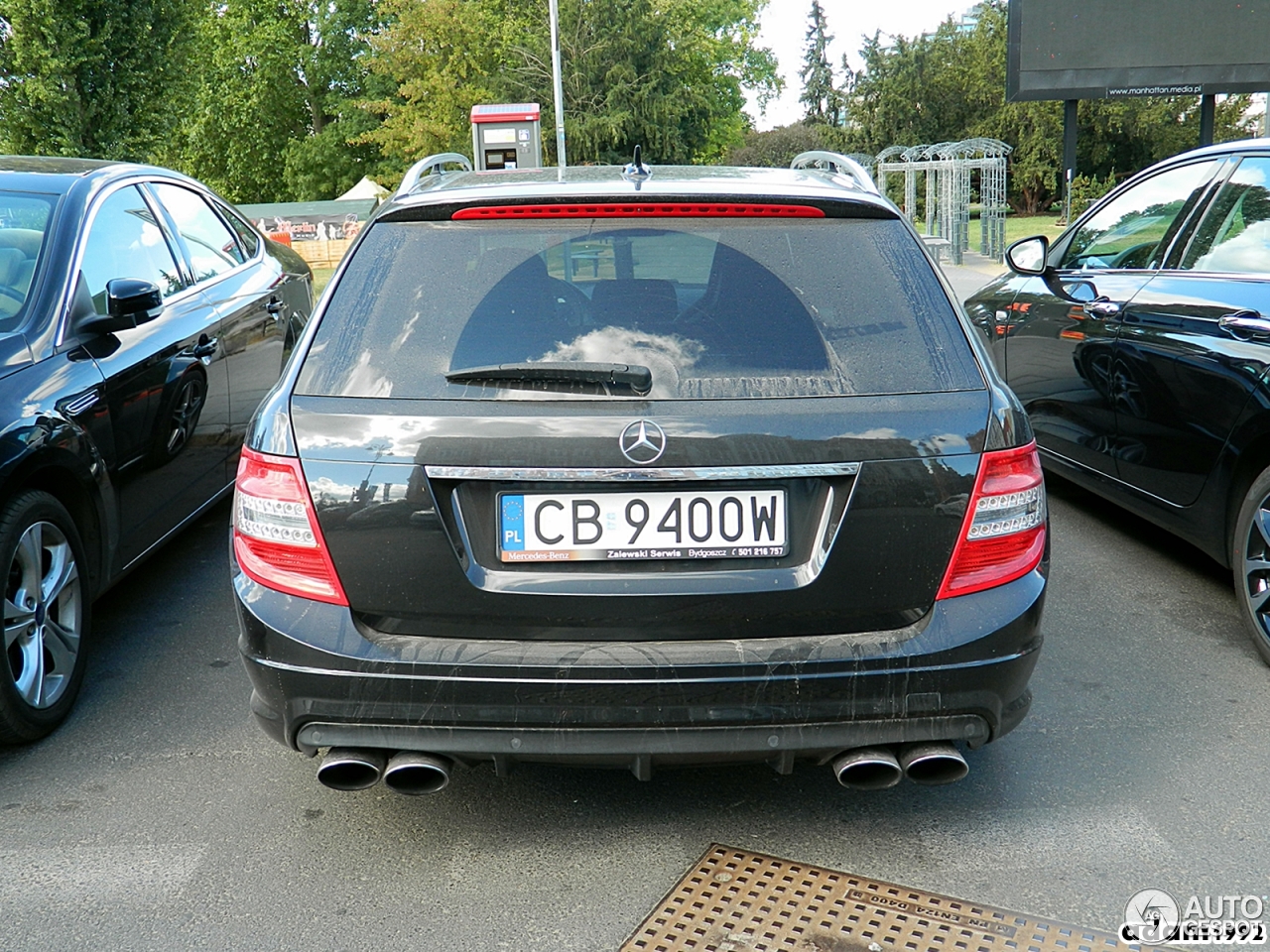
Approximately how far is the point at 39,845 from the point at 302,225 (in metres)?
27.5

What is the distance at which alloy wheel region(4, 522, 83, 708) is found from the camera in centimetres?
365

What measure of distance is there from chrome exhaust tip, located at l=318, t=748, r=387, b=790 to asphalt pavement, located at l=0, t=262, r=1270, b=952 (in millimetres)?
310

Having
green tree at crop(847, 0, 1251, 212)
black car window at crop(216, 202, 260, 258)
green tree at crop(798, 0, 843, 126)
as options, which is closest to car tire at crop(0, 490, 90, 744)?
black car window at crop(216, 202, 260, 258)

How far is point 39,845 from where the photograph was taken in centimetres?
316

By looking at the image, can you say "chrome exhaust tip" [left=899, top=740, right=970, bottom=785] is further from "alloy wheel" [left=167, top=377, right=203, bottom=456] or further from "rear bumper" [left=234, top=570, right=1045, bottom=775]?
"alloy wheel" [left=167, top=377, right=203, bottom=456]

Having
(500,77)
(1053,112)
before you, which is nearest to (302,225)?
(500,77)

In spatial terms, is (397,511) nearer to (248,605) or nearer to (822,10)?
(248,605)

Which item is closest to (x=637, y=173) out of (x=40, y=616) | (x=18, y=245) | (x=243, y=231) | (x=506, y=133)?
(x=40, y=616)

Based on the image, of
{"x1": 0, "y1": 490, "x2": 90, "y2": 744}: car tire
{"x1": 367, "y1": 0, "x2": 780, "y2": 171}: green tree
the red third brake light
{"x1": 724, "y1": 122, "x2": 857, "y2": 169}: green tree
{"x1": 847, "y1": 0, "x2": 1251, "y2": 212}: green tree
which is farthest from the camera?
{"x1": 724, "y1": 122, "x2": 857, "y2": 169}: green tree

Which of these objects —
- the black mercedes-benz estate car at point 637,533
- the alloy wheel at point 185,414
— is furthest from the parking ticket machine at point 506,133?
the black mercedes-benz estate car at point 637,533

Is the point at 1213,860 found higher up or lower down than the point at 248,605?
lower down

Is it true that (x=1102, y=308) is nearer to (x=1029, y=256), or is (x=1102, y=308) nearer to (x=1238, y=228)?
(x=1029, y=256)

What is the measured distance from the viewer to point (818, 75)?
104 metres

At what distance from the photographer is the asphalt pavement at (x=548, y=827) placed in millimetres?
2824
